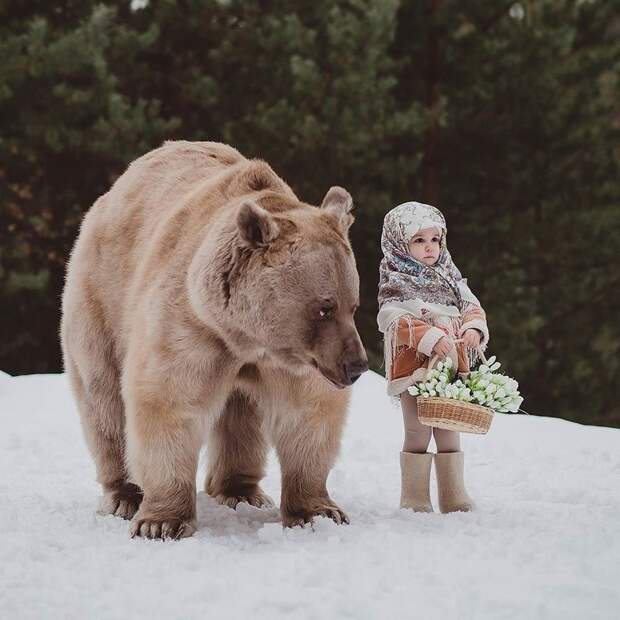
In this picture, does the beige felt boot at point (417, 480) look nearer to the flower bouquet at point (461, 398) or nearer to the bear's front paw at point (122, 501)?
the flower bouquet at point (461, 398)

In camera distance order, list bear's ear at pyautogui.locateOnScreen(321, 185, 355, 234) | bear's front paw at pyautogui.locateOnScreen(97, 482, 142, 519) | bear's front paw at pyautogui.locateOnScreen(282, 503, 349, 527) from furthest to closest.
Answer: bear's front paw at pyautogui.locateOnScreen(97, 482, 142, 519)
bear's front paw at pyautogui.locateOnScreen(282, 503, 349, 527)
bear's ear at pyautogui.locateOnScreen(321, 185, 355, 234)

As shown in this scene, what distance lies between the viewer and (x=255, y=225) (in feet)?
13.8

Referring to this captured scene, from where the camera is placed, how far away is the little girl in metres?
4.89

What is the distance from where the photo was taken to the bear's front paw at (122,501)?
17.1ft

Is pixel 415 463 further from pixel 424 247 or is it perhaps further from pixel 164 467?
pixel 164 467

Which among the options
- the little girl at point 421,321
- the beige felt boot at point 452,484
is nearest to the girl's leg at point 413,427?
the little girl at point 421,321

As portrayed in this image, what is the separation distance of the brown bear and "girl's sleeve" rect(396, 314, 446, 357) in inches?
15.9

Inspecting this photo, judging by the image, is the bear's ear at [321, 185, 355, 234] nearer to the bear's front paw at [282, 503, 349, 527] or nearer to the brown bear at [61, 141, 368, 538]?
the brown bear at [61, 141, 368, 538]

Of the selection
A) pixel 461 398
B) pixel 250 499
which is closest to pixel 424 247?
pixel 461 398

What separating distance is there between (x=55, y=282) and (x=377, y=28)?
18.4ft

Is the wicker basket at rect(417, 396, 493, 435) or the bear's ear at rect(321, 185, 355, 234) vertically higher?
the bear's ear at rect(321, 185, 355, 234)

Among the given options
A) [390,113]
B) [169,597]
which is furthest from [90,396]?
[390,113]

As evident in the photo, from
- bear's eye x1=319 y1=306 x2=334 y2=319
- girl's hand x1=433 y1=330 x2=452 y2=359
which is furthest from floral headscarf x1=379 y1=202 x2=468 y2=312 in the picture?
bear's eye x1=319 y1=306 x2=334 y2=319

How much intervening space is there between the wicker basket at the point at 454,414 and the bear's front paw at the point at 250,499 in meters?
1.16
